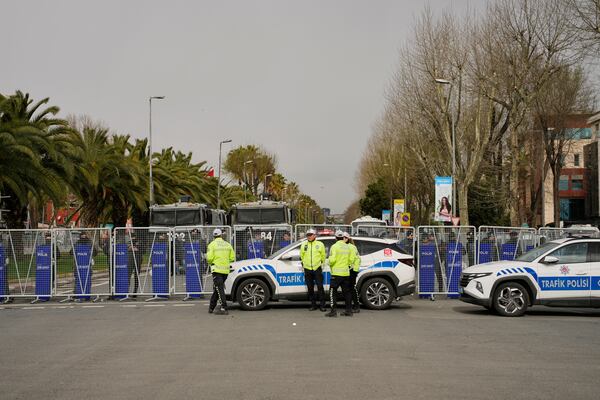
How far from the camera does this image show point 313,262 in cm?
1627

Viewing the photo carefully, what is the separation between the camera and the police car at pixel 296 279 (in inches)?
664

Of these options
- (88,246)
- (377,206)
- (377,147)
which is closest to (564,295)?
(88,246)

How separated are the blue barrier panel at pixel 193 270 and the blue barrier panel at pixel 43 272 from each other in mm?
3732

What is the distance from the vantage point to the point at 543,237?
20609 millimetres

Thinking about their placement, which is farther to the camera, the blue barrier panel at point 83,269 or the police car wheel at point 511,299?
the blue barrier panel at point 83,269

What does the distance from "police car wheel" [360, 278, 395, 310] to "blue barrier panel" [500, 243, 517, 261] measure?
180 inches

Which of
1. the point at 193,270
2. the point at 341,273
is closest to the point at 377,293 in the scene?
the point at 341,273

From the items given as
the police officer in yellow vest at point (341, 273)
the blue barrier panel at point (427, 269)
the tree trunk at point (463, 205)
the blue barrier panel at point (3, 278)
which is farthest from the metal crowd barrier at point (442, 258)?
the tree trunk at point (463, 205)

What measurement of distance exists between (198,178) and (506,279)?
48.1 metres

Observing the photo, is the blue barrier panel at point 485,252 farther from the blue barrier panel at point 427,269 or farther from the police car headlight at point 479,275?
the police car headlight at point 479,275

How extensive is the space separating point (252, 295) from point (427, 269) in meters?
5.36

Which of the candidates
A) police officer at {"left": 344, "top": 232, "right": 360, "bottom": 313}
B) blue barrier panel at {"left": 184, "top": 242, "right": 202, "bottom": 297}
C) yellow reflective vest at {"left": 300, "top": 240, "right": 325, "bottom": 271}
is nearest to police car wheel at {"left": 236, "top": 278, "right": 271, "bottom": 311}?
yellow reflective vest at {"left": 300, "top": 240, "right": 325, "bottom": 271}

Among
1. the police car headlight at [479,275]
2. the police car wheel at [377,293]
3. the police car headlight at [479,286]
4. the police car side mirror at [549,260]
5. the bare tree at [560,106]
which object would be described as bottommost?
the police car wheel at [377,293]

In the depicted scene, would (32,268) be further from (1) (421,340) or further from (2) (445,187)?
(2) (445,187)
